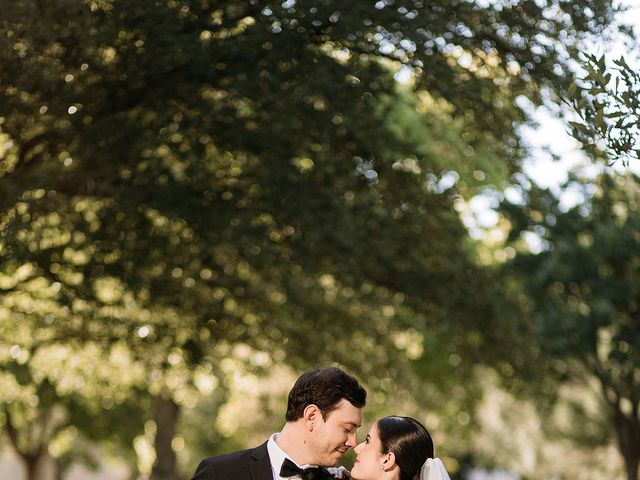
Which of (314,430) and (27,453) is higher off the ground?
(314,430)

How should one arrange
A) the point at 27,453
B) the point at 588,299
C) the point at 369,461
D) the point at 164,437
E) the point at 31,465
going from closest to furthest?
1. the point at 369,461
2. the point at 588,299
3. the point at 164,437
4. the point at 27,453
5. the point at 31,465

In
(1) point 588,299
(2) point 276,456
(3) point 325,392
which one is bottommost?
(1) point 588,299

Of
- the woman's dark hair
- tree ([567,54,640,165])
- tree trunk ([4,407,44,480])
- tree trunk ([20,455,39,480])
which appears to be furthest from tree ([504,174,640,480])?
tree trunk ([20,455,39,480])

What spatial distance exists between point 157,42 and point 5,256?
288 cm

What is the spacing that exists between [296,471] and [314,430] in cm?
26

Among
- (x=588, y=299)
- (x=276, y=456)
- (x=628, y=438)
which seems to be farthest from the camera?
→ (x=628, y=438)

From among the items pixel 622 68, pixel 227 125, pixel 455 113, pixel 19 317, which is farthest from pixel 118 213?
pixel 622 68

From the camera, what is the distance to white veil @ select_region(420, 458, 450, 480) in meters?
6.67

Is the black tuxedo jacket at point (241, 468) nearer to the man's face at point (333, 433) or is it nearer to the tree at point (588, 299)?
the man's face at point (333, 433)

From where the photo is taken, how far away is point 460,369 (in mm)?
19047

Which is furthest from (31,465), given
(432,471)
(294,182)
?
(432,471)

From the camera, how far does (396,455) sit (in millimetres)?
6684

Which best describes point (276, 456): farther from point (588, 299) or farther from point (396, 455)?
point (588, 299)

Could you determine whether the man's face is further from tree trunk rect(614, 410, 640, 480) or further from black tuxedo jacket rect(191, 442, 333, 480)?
tree trunk rect(614, 410, 640, 480)
